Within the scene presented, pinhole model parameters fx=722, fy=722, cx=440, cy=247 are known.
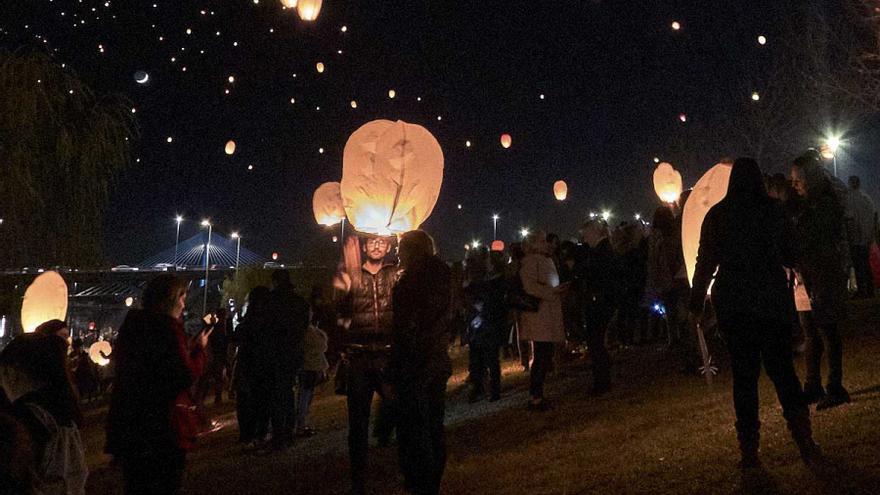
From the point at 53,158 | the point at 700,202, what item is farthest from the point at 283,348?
the point at 53,158

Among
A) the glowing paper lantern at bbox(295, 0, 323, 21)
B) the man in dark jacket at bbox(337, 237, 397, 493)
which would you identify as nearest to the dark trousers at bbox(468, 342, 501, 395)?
the man in dark jacket at bbox(337, 237, 397, 493)

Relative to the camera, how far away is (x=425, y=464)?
4.86 metres

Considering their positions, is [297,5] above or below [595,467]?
above

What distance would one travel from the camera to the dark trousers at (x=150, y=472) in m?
4.22

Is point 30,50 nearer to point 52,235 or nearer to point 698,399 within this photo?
point 52,235

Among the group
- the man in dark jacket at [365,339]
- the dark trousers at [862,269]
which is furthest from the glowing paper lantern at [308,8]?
the dark trousers at [862,269]

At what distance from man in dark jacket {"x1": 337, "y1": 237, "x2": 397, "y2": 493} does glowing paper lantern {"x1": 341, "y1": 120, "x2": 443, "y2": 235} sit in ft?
0.87

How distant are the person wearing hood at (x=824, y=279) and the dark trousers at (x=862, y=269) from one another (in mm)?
6617

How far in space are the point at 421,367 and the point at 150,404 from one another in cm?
172

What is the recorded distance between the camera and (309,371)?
922 centimetres

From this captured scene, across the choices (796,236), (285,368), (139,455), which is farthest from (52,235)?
(796,236)

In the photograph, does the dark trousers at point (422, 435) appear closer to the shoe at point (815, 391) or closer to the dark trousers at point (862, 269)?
the shoe at point (815, 391)

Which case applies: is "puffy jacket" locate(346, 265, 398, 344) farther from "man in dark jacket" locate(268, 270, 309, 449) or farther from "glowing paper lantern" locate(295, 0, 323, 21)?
"glowing paper lantern" locate(295, 0, 323, 21)

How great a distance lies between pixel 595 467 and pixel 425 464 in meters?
1.38
